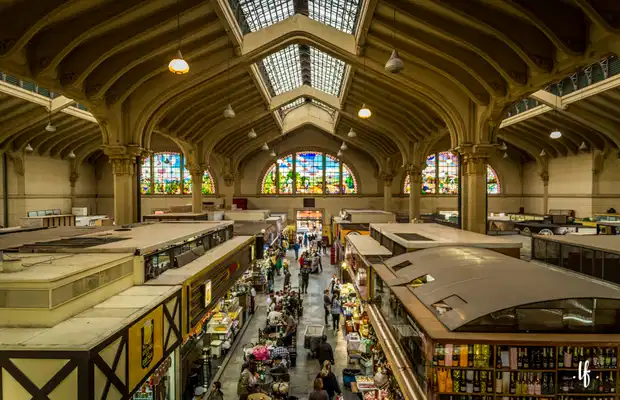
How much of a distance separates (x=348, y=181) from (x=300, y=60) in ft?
37.1

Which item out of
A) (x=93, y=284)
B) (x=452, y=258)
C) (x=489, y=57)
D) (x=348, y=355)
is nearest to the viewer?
(x=93, y=284)

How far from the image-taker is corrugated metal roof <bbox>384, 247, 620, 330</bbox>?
4.02 m

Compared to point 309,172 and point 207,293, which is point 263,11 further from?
point 309,172

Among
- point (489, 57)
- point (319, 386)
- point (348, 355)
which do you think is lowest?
point (348, 355)

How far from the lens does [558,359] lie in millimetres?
4039

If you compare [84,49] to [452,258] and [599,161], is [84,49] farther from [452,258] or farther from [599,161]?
[599,161]

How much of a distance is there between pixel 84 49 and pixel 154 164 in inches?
743

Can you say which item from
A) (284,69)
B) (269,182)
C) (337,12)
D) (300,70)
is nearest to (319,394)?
(337,12)

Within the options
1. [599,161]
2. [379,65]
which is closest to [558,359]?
[379,65]

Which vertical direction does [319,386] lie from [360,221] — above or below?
below

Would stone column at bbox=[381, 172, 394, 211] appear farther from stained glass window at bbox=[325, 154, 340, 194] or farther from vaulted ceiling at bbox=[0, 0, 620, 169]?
vaulted ceiling at bbox=[0, 0, 620, 169]

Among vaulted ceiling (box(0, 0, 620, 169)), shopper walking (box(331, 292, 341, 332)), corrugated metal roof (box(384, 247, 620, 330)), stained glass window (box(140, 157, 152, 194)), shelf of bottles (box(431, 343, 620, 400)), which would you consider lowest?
shopper walking (box(331, 292, 341, 332))

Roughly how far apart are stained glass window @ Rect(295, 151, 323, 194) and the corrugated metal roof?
21.2 m

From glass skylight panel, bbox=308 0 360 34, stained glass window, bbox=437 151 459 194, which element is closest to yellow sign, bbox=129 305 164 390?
glass skylight panel, bbox=308 0 360 34
